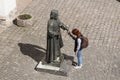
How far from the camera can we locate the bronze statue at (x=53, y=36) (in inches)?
413

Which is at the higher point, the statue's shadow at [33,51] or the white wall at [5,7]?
the white wall at [5,7]

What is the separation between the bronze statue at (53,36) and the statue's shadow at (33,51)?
946mm

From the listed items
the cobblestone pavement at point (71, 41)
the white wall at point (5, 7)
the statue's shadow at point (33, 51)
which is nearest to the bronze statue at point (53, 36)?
the cobblestone pavement at point (71, 41)

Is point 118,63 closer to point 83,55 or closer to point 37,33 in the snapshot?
point 83,55

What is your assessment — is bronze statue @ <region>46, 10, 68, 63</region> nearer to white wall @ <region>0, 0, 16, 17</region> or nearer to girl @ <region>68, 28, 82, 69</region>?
girl @ <region>68, 28, 82, 69</region>

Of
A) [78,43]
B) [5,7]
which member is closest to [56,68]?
[78,43]

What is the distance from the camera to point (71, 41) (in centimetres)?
1332

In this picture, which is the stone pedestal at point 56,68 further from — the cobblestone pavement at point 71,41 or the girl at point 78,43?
the girl at point 78,43

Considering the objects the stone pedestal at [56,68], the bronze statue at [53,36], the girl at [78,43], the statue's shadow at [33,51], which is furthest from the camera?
the statue's shadow at [33,51]

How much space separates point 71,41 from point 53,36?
283 centimetres

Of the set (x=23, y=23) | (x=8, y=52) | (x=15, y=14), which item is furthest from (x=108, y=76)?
(x=15, y=14)

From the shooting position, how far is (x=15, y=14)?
15172 mm

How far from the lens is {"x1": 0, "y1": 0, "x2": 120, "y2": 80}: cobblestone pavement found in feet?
36.8

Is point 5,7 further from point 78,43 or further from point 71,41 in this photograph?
point 78,43
